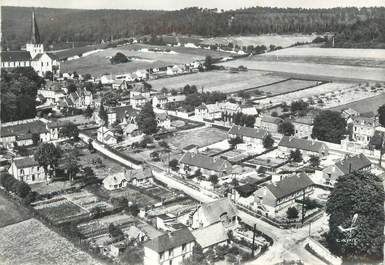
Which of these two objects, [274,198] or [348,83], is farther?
[348,83]

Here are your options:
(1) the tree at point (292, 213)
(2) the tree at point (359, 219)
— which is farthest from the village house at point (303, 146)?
(2) the tree at point (359, 219)

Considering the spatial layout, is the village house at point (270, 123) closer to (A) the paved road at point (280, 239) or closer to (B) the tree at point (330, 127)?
(B) the tree at point (330, 127)

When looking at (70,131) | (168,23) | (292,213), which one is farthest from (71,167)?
(168,23)

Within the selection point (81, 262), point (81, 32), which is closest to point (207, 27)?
point (81, 32)

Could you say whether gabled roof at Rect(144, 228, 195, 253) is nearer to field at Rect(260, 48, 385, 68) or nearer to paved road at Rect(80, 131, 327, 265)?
paved road at Rect(80, 131, 327, 265)

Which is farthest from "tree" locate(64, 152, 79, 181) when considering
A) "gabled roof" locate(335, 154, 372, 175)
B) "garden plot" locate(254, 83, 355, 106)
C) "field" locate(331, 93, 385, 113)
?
"field" locate(331, 93, 385, 113)

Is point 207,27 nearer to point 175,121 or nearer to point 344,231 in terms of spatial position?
point 175,121

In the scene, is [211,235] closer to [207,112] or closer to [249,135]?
[249,135]
